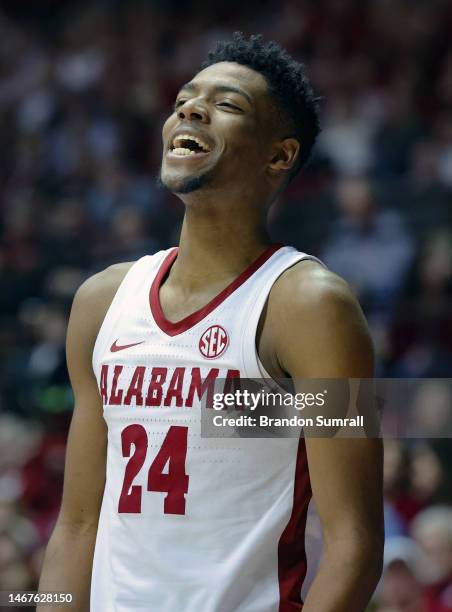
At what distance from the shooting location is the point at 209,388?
2748 millimetres

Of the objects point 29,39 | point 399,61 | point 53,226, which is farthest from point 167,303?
point 29,39

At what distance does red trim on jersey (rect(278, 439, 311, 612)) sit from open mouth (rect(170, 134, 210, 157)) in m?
0.76

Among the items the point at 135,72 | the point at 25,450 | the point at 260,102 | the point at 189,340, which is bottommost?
the point at 189,340

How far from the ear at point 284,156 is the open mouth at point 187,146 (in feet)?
0.66

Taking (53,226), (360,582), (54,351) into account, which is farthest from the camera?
(53,226)

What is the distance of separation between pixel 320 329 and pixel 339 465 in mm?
298

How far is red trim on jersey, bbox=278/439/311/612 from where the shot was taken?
2686 millimetres

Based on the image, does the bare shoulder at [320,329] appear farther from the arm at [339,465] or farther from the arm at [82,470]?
the arm at [82,470]

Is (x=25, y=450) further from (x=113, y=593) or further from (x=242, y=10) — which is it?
(x=242, y=10)

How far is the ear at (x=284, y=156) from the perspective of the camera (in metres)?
3.06

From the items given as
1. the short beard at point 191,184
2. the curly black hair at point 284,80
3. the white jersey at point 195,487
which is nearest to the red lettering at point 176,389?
the white jersey at point 195,487

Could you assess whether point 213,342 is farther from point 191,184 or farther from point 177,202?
point 177,202

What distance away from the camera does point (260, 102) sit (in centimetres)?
302

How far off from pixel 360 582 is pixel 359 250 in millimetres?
5054
